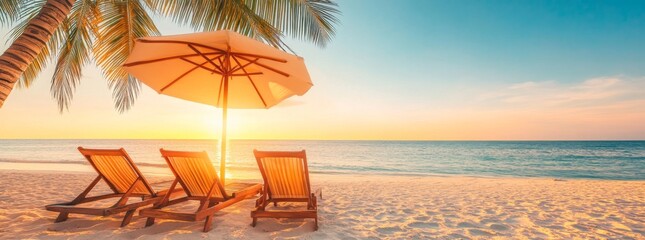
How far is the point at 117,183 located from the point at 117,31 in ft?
12.7

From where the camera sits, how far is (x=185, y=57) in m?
3.66

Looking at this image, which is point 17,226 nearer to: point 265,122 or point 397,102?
point 397,102

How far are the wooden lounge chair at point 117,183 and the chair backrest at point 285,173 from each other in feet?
3.82

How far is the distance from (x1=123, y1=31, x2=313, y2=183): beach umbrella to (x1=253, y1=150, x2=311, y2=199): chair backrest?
0.69 meters

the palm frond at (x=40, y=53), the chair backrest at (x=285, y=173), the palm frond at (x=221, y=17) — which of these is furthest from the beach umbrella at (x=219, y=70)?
the palm frond at (x=40, y=53)

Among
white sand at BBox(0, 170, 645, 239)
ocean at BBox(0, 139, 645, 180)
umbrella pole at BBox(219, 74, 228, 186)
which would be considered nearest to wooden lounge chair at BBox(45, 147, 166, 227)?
white sand at BBox(0, 170, 645, 239)

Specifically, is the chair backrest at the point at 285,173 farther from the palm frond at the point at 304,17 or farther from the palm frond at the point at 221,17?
the palm frond at the point at 304,17

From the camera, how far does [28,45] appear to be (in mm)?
3033

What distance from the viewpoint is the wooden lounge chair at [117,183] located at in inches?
109

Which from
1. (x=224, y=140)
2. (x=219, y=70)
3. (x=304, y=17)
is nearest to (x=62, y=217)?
(x=224, y=140)

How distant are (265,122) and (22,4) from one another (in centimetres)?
4479

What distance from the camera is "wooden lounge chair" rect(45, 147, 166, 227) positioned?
2779mm

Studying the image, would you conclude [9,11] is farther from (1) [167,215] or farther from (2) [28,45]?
(1) [167,215]

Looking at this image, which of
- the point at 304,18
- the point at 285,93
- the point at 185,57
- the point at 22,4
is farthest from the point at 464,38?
the point at 22,4
